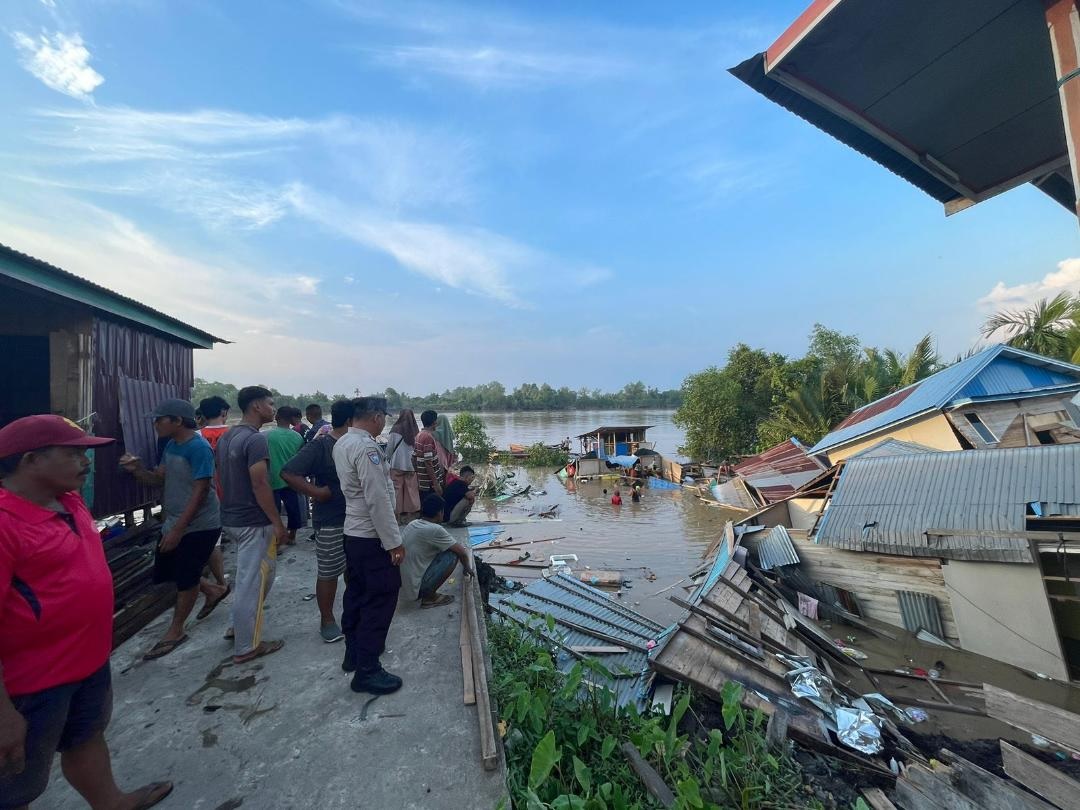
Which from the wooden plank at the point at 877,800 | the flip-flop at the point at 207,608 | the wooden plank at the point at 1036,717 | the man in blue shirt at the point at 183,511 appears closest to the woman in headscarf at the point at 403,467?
the flip-flop at the point at 207,608

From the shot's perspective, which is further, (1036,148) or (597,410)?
(597,410)

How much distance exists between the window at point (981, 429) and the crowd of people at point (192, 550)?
12037 millimetres

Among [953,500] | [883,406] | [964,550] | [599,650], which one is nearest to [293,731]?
[599,650]

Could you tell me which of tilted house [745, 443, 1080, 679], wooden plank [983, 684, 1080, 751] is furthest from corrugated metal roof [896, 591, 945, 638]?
wooden plank [983, 684, 1080, 751]

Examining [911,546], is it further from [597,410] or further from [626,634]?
[597,410]

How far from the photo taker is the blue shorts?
178 inches

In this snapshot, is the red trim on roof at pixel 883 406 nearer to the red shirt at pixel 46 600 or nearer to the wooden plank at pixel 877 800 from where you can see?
the wooden plank at pixel 877 800

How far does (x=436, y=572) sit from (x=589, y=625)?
3.46m

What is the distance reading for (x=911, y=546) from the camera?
7.60 metres

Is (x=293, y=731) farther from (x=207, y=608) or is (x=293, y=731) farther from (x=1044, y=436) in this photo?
(x=1044, y=436)

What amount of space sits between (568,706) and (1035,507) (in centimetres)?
773

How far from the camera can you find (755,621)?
6738 mm

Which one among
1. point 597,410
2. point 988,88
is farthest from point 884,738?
point 597,410

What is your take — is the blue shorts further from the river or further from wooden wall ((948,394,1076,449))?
wooden wall ((948,394,1076,449))
